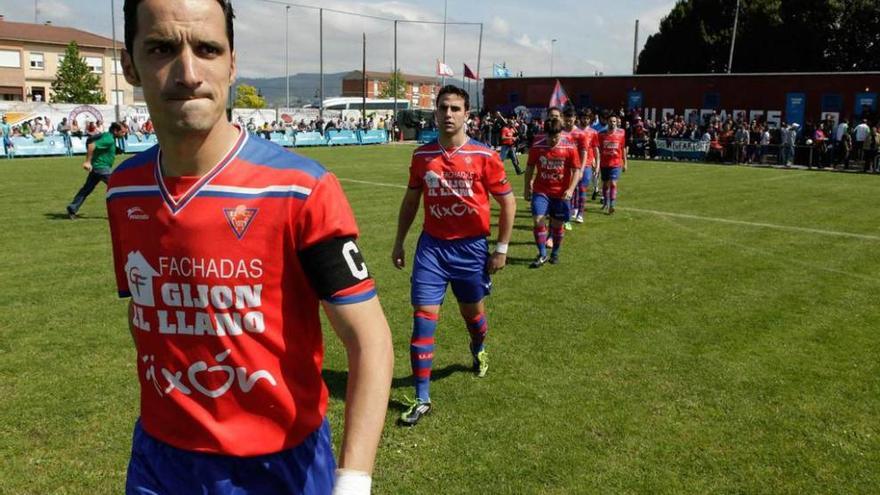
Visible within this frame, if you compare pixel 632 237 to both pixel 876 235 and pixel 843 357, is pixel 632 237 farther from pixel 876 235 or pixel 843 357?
pixel 843 357

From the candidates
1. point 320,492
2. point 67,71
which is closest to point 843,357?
point 320,492

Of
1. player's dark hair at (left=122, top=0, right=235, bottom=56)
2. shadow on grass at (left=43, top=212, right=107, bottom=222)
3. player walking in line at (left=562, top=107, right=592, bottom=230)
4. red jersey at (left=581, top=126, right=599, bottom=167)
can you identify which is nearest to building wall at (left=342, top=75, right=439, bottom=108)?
red jersey at (left=581, top=126, right=599, bottom=167)

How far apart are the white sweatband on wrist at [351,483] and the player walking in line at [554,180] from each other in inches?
379

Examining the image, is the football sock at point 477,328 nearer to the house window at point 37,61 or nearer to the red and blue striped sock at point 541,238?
the red and blue striped sock at point 541,238

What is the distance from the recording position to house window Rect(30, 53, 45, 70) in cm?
7762

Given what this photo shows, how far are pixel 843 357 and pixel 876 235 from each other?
857 centimetres

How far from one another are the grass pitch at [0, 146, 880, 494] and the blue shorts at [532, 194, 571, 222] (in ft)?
2.47

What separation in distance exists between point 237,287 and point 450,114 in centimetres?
429

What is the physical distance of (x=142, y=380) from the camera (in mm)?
2172

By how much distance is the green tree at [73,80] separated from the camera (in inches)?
2798

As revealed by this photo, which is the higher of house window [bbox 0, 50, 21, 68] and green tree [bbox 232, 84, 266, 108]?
house window [bbox 0, 50, 21, 68]

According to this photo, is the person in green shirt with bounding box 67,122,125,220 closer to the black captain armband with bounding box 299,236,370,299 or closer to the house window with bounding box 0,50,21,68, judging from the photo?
the black captain armband with bounding box 299,236,370,299

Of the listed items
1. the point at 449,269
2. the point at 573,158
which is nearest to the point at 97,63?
the point at 573,158

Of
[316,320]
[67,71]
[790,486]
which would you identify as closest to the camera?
[316,320]
